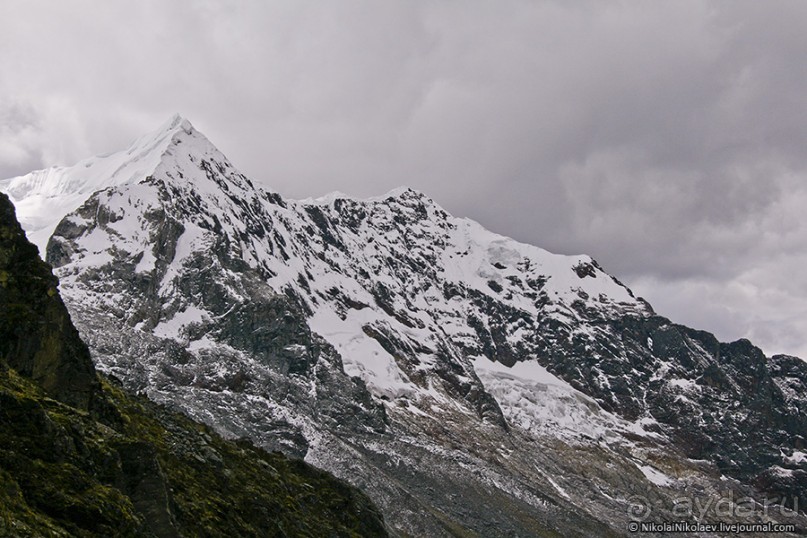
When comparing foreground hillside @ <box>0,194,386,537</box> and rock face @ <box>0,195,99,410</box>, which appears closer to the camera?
foreground hillside @ <box>0,194,386,537</box>

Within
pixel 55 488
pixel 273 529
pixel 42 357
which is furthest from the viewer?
pixel 273 529

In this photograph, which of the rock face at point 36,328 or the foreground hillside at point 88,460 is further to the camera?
the rock face at point 36,328

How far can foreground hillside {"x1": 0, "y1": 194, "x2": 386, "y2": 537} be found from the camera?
2331 cm

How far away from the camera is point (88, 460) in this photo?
27016mm

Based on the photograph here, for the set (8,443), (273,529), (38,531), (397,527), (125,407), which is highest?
(397,527)

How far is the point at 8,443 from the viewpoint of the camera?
2372 cm

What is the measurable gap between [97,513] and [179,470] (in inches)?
847

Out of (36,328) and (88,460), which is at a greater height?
(36,328)

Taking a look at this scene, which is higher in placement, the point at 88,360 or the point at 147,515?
the point at 88,360

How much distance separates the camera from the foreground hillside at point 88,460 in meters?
23.3

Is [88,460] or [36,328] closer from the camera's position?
[88,460]

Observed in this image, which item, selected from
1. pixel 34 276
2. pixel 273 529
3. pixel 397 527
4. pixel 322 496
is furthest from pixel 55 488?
pixel 397 527

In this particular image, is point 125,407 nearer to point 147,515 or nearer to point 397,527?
point 147,515

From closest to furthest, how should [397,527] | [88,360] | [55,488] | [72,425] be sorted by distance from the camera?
1. [55,488]
2. [72,425]
3. [88,360]
4. [397,527]
